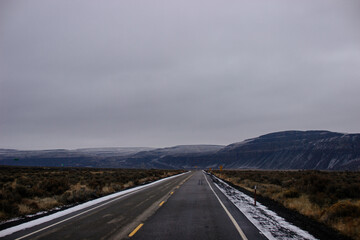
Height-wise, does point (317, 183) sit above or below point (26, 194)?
above

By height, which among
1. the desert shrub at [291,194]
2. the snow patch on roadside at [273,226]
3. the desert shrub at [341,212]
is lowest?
the desert shrub at [291,194]

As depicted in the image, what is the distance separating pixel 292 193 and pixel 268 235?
8953 millimetres

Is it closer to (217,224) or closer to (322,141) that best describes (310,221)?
(217,224)

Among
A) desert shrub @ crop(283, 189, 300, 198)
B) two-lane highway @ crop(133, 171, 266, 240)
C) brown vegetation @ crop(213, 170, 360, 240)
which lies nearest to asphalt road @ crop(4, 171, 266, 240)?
two-lane highway @ crop(133, 171, 266, 240)

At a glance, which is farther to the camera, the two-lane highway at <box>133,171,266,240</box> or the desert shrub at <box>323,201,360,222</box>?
the desert shrub at <box>323,201,360,222</box>

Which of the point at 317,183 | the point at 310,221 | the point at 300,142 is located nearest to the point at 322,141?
the point at 300,142

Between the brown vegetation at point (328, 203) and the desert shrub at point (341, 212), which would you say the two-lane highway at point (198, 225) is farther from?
the desert shrub at point (341, 212)

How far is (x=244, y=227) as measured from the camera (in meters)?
8.08

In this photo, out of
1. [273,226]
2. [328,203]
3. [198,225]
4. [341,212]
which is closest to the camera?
[273,226]

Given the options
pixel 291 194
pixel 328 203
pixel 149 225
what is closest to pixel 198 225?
pixel 149 225

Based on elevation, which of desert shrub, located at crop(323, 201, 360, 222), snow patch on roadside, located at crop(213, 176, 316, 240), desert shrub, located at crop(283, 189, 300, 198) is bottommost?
desert shrub, located at crop(283, 189, 300, 198)

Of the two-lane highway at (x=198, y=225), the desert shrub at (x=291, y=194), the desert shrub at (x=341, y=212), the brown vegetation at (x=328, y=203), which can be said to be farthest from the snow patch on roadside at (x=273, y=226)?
the desert shrub at (x=291, y=194)

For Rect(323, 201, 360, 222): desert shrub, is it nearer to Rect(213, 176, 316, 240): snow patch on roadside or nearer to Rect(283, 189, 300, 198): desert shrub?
Rect(213, 176, 316, 240): snow patch on roadside

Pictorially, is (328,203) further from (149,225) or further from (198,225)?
(149,225)
